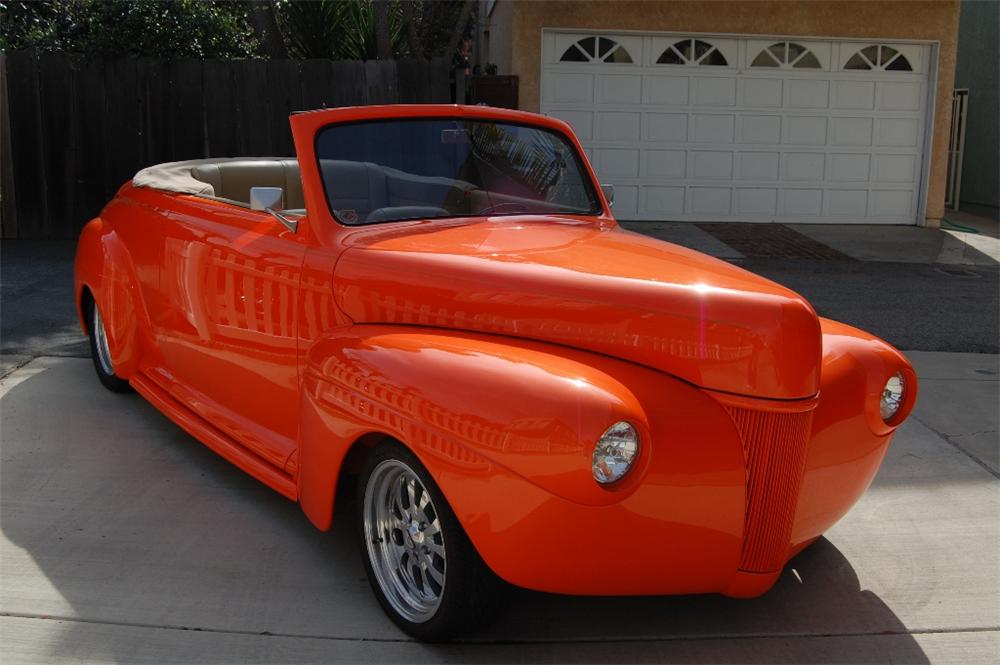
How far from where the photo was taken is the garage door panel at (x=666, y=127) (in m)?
12.5

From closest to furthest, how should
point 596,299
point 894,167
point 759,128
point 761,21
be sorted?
point 596,299, point 761,21, point 759,128, point 894,167

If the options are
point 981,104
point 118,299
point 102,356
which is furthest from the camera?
point 981,104

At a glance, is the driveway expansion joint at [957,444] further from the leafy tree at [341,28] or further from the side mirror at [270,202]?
the leafy tree at [341,28]

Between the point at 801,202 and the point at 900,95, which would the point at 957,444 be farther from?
the point at 900,95

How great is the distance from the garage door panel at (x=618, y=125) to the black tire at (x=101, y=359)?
7.92 meters

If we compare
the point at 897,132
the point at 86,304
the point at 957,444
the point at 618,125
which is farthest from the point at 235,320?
the point at 897,132

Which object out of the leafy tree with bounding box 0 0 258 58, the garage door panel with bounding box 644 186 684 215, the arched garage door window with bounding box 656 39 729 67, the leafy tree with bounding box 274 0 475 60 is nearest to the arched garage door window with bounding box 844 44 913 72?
the arched garage door window with bounding box 656 39 729 67

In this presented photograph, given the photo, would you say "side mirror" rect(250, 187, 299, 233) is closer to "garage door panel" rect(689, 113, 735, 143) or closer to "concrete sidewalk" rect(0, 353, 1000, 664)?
"concrete sidewalk" rect(0, 353, 1000, 664)

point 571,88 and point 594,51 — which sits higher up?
point 594,51

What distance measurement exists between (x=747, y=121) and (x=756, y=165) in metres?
0.56

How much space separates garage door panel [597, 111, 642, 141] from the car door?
27.5ft

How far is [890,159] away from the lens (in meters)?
13.1

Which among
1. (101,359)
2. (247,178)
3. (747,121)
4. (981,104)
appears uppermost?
(981,104)

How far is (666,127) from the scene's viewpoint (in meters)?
12.6
